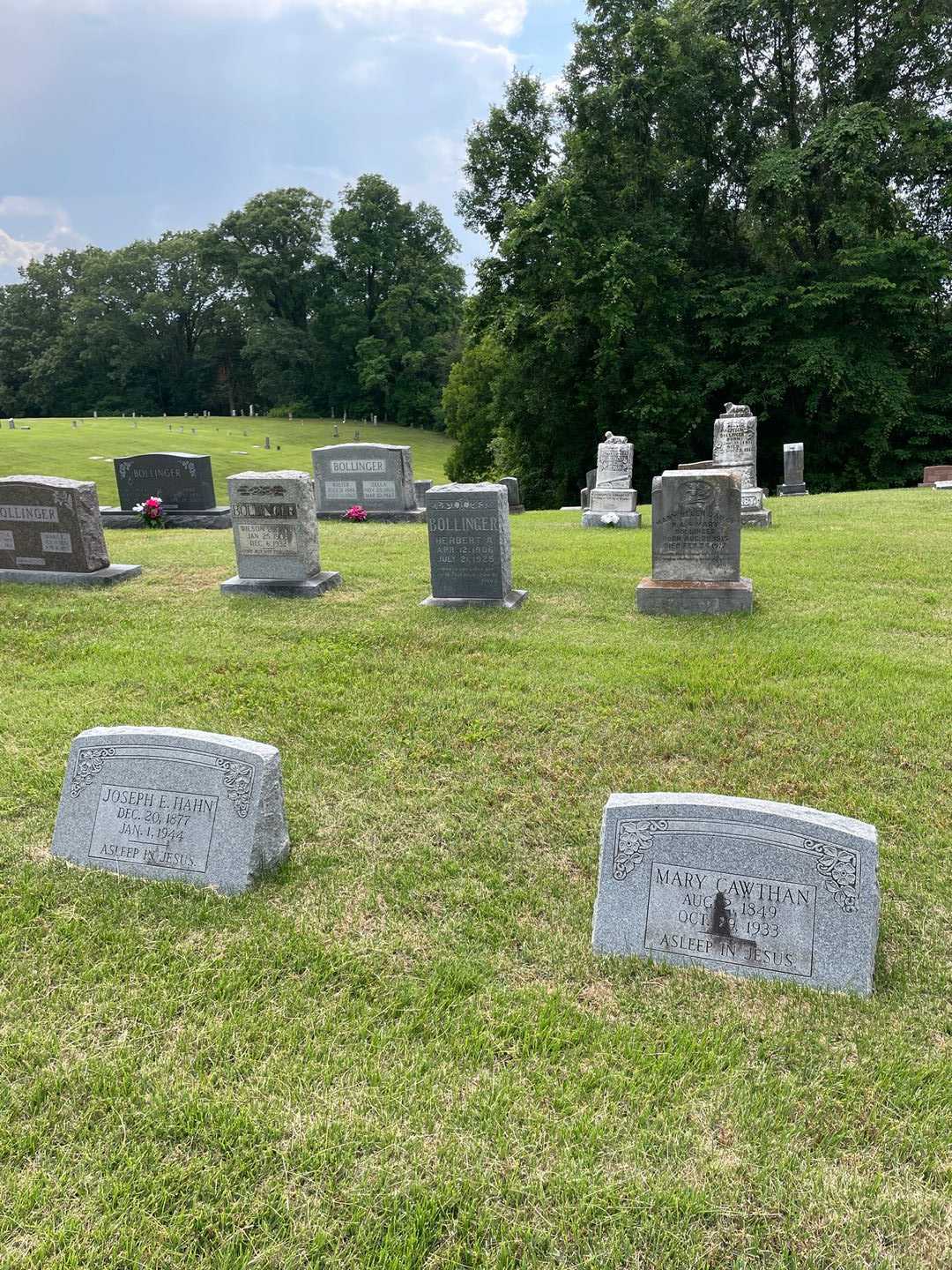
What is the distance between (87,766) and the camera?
360cm

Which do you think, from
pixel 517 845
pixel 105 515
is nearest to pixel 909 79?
pixel 105 515

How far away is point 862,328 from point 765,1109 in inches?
1010

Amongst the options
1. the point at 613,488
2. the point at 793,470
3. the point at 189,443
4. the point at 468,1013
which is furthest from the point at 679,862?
the point at 189,443

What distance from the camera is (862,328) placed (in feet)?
76.3

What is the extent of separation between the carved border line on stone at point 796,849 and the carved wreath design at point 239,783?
5.11 feet

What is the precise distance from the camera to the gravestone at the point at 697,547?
714 cm

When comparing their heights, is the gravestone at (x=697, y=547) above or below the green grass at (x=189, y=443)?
below

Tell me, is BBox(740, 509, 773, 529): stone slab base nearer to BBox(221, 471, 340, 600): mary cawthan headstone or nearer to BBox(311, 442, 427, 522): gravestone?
BBox(311, 442, 427, 522): gravestone

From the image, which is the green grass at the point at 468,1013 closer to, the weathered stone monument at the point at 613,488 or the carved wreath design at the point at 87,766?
the carved wreath design at the point at 87,766

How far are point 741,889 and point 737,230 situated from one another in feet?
94.3

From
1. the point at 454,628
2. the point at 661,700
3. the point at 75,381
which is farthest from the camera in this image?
the point at 75,381

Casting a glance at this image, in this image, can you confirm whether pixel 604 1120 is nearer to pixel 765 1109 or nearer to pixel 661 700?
pixel 765 1109

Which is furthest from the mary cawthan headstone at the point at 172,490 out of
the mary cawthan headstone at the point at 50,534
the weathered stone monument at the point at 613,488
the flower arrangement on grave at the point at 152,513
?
the weathered stone monument at the point at 613,488

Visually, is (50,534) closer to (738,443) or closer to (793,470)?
(738,443)
